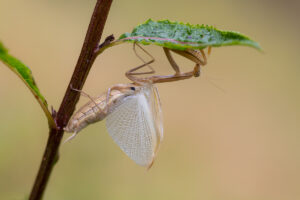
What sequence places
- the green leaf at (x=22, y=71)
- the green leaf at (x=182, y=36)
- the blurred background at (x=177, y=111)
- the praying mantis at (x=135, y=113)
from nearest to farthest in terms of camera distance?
the green leaf at (x=182, y=36) → the green leaf at (x=22, y=71) → the praying mantis at (x=135, y=113) → the blurred background at (x=177, y=111)

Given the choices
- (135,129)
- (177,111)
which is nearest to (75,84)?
(135,129)

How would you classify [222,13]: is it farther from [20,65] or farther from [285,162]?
[20,65]

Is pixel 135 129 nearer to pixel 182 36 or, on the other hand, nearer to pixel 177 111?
pixel 182 36

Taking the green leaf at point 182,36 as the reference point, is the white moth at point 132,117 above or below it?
below

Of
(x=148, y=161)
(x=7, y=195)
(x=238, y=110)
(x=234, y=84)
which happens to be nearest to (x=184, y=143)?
(x=238, y=110)

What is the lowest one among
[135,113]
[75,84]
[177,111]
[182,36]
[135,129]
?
[177,111]

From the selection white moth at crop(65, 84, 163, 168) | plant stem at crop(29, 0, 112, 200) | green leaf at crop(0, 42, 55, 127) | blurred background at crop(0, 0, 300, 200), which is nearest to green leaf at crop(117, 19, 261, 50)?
plant stem at crop(29, 0, 112, 200)

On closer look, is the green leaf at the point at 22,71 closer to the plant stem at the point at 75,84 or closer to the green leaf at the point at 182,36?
the plant stem at the point at 75,84

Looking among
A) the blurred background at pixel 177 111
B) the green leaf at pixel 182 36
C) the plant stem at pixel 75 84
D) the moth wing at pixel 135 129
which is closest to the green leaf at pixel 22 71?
the plant stem at pixel 75 84
